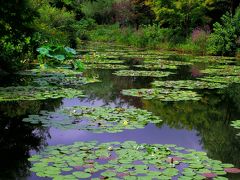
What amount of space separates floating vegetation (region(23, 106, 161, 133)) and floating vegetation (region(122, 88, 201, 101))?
64.1 inches

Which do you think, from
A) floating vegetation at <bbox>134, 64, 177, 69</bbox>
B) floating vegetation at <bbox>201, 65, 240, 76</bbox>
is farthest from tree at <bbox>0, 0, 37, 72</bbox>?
floating vegetation at <bbox>201, 65, 240, 76</bbox>

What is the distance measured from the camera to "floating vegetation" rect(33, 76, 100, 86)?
11.9 m

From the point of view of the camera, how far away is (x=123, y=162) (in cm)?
522

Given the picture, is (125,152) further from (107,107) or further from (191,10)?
(191,10)

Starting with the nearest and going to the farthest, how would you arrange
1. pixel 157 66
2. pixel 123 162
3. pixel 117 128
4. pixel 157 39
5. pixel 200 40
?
pixel 123 162 → pixel 117 128 → pixel 157 66 → pixel 200 40 → pixel 157 39

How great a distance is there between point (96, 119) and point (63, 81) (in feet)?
16.2

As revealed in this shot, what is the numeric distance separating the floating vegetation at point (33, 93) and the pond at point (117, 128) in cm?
2

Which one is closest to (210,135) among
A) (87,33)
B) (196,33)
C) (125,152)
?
(125,152)

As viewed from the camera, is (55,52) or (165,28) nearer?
(55,52)

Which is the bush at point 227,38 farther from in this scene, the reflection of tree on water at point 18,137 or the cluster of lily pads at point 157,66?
the reflection of tree on water at point 18,137

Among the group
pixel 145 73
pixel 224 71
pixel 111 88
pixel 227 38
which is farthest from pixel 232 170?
pixel 227 38

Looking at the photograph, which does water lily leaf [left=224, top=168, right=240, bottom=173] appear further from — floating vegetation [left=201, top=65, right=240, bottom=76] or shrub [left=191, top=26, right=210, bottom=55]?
shrub [left=191, top=26, right=210, bottom=55]

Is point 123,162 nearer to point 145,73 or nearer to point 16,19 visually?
point 16,19

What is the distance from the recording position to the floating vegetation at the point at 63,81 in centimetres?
1185
